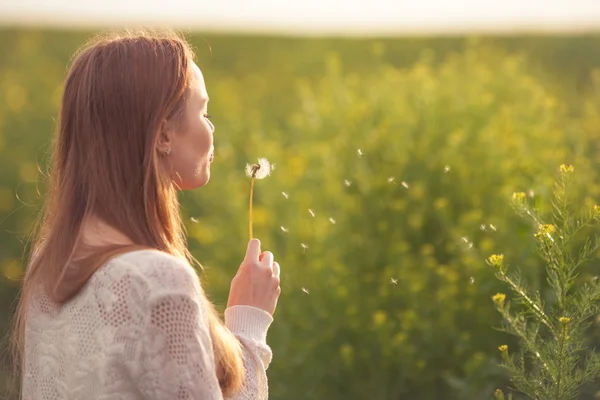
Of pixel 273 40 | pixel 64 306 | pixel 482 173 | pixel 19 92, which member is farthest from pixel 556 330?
pixel 273 40

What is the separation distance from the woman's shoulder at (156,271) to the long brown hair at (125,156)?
85mm

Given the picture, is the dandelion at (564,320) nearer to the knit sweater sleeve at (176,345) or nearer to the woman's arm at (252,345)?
the woman's arm at (252,345)

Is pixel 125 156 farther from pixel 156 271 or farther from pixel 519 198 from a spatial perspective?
pixel 519 198

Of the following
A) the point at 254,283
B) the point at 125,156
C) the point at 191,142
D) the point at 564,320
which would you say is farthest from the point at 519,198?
the point at 125,156

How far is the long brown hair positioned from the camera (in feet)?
5.52

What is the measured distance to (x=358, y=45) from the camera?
11.6 m

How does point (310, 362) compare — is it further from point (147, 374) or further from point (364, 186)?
point (147, 374)

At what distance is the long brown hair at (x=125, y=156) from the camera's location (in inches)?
→ 66.3

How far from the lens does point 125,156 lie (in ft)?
5.59

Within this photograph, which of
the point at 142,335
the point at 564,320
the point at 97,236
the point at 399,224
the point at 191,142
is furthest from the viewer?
the point at 399,224

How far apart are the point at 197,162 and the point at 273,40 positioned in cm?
1091

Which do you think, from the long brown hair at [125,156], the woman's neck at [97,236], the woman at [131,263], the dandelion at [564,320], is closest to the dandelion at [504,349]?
the dandelion at [564,320]

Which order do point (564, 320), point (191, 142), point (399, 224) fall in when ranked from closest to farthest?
1. point (191, 142)
2. point (564, 320)
3. point (399, 224)

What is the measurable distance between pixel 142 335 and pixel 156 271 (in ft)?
0.33
